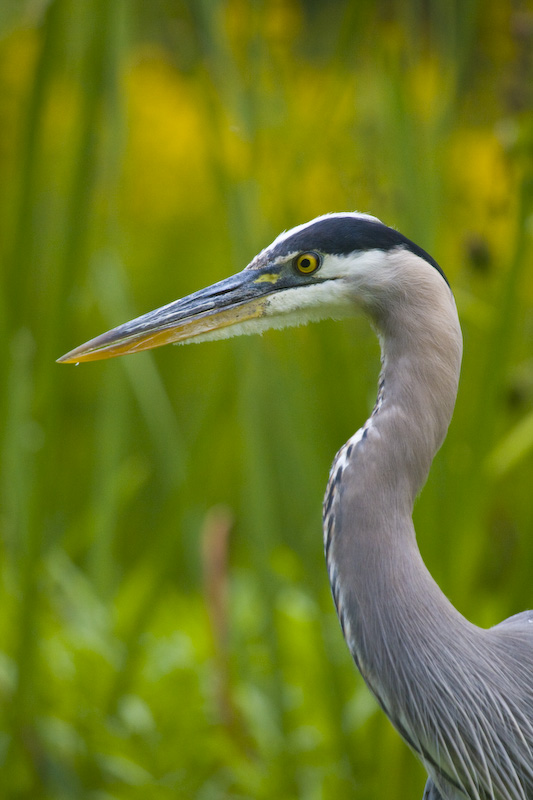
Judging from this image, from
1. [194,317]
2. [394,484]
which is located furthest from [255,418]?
[394,484]

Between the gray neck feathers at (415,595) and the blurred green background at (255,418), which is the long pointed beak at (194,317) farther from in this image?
the blurred green background at (255,418)

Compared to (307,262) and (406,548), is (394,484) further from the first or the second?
(307,262)

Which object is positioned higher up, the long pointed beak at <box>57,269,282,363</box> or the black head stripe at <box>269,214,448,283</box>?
the black head stripe at <box>269,214,448,283</box>

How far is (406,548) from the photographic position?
928 millimetres

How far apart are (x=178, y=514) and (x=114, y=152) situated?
76 cm

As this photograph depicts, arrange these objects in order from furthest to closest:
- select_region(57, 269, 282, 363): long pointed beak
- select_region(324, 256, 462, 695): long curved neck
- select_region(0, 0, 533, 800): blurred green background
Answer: select_region(0, 0, 533, 800): blurred green background < select_region(57, 269, 282, 363): long pointed beak < select_region(324, 256, 462, 695): long curved neck

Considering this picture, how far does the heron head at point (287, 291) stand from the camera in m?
0.99

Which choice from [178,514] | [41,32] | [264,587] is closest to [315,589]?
[264,587]

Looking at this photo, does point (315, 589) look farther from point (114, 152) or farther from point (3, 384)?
point (114, 152)

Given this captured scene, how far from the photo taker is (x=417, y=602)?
0.93m

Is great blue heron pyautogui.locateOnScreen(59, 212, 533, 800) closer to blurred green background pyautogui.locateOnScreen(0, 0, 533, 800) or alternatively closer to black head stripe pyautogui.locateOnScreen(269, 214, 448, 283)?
black head stripe pyautogui.locateOnScreen(269, 214, 448, 283)

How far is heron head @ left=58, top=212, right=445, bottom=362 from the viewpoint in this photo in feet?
3.26

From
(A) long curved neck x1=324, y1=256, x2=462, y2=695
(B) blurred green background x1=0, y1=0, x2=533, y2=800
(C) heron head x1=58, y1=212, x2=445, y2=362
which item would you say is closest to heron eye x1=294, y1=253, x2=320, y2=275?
(C) heron head x1=58, y1=212, x2=445, y2=362

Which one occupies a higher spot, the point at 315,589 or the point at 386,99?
the point at 386,99
